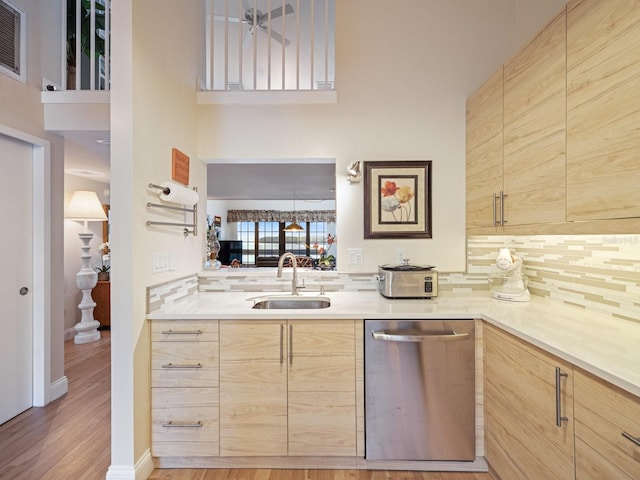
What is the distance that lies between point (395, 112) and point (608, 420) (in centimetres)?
203

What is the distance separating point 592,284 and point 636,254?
0.28 m

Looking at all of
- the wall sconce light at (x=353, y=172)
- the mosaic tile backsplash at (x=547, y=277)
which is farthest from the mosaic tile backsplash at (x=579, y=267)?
the wall sconce light at (x=353, y=172)

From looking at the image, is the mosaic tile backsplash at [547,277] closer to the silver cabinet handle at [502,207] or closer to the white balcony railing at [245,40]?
the silver cabinet handle at [502,207]

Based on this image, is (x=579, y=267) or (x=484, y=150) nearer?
(x=579, y=267)

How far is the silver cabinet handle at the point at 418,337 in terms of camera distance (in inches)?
65.7

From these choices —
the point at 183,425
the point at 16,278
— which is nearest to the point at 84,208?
the point at 16,278

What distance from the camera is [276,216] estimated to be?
10102 millimetres

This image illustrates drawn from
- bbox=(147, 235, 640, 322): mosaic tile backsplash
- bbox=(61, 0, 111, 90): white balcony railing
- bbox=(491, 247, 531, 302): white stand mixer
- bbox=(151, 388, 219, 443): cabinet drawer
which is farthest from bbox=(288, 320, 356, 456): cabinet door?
bbox=(61, 0, 111, 90): white balcony railing

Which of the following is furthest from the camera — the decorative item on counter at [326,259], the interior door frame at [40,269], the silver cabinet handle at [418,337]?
the decorative item on counter at [326,259]

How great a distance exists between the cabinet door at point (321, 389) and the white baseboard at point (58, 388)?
206 centimetres

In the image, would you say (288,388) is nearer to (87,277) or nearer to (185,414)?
(185,414)

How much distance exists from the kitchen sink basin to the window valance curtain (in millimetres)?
7687

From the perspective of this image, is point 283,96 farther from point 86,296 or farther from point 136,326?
point 86,296

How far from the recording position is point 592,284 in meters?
1.66
